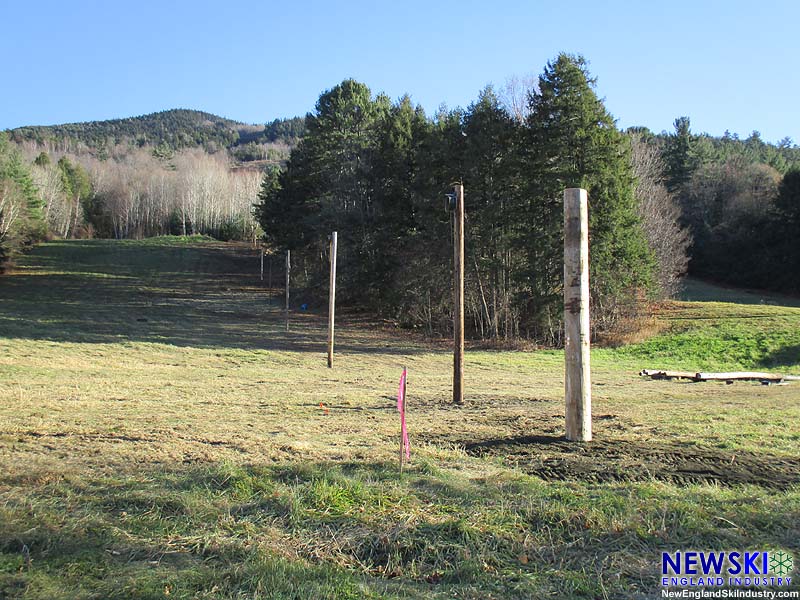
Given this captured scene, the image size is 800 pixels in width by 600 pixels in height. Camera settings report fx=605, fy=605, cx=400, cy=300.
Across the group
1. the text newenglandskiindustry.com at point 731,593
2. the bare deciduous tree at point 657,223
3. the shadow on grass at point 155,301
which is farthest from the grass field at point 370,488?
the bare deciduous tree at point 657,223

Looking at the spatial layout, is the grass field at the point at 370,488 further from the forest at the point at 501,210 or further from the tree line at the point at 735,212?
the tree line at the point at 735,212

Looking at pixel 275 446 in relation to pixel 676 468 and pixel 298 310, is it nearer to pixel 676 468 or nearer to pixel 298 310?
pixel 676 468

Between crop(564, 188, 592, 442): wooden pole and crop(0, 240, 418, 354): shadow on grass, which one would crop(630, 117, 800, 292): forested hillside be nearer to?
crop(0, 240, 418, 354): shadow on grass

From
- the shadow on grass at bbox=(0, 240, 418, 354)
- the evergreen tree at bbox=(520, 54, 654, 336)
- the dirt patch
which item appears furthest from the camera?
the shadow on grass at bbox=(0, 240, 418, 354)

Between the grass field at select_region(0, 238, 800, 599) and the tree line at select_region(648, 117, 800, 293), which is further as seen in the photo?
the tree line at select_region(648, 117, 800, 293)

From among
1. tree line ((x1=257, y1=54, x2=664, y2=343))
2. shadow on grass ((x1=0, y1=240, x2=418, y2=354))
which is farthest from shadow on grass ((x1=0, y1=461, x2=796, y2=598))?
tree line ((x1=257, y1=54, x2=664, y2=343))

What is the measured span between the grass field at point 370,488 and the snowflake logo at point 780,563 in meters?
0.11

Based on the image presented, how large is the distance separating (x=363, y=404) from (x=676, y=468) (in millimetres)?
6724

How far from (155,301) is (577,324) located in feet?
135

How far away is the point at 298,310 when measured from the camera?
4216cm

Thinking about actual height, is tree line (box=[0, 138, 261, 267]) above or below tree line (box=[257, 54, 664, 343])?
above

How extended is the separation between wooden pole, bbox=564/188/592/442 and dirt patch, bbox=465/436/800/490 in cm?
30

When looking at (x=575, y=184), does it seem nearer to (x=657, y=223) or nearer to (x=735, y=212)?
(x=657, y=223)

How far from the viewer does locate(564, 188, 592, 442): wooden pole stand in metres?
7.27
